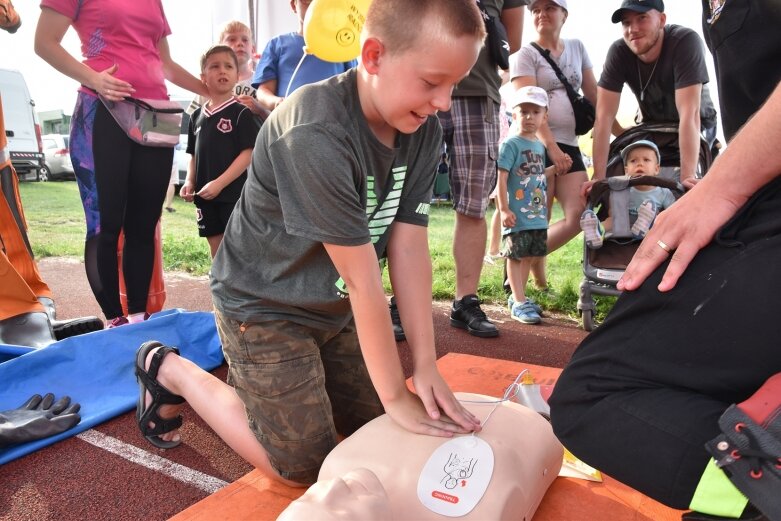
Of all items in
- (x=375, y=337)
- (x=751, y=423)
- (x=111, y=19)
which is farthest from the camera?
(x=111, y=19)

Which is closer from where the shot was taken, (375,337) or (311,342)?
(375,337)

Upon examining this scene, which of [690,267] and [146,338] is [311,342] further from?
[146,338]

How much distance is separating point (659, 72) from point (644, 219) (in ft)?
2.80

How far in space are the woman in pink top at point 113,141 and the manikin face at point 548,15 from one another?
2226 mm

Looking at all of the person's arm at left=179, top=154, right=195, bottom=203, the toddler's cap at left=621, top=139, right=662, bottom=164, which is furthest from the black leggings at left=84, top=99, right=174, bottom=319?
the toddler's cap at left=621, top=139, right=662, bottom=164

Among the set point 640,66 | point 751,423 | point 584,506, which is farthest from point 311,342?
point 640,66

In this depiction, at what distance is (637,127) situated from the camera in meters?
3.71

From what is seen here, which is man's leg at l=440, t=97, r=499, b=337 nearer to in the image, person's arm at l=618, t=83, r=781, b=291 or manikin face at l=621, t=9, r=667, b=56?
manikin face at l=621, t=9, r=667, b=56

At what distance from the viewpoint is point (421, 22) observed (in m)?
1.36

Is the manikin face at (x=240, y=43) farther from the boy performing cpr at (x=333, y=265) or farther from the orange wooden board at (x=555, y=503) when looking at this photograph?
the orange wooden board at (x=555, y=503)

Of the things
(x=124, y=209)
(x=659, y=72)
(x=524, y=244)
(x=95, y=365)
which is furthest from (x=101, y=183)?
(x=659, y=72)

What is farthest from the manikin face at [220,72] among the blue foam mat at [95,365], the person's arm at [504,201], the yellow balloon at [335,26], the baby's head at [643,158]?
the baby's head at [643,158]

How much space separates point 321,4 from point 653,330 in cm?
202

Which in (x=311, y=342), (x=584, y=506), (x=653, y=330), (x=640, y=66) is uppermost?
(x=640, y=66)
